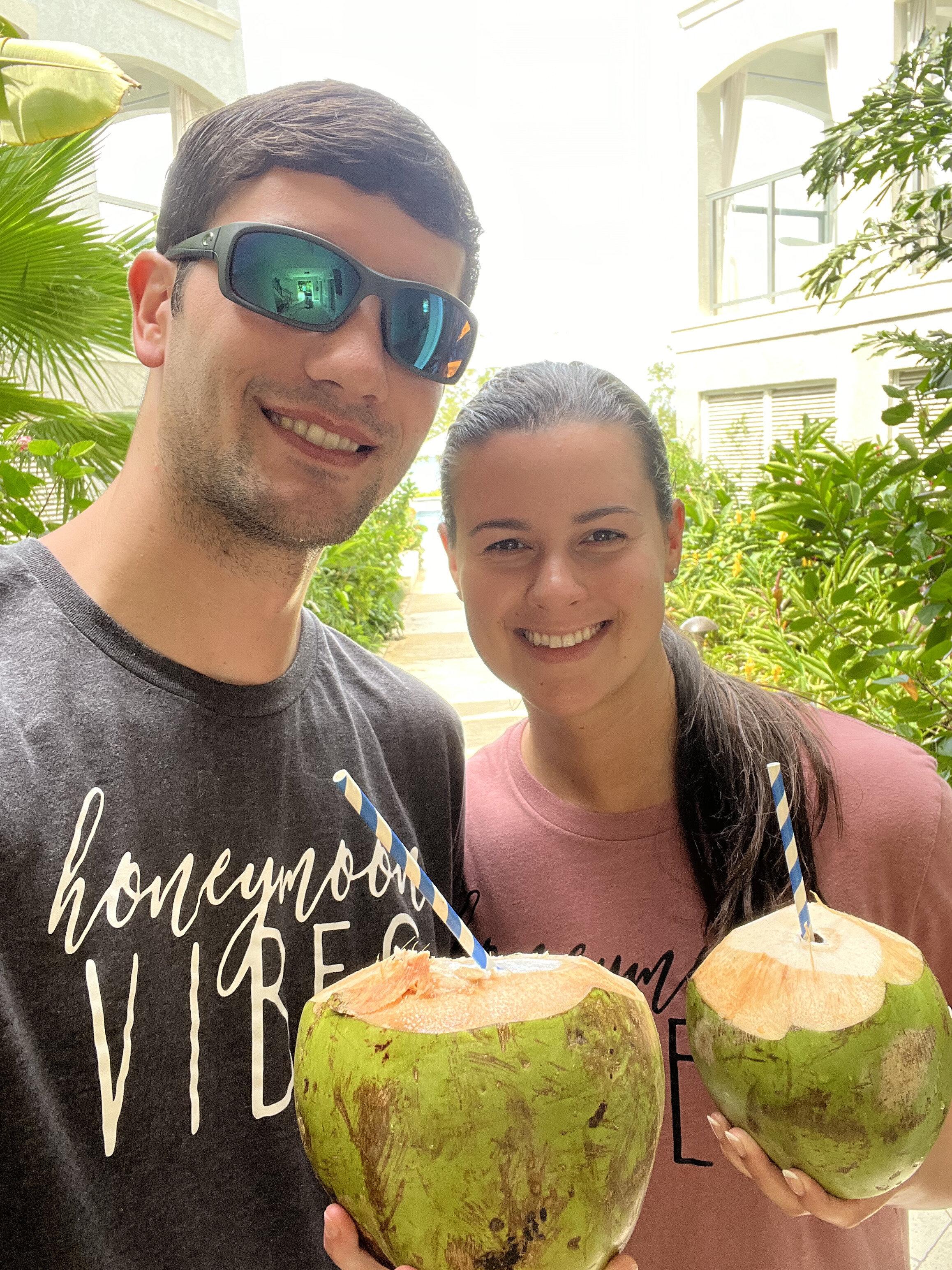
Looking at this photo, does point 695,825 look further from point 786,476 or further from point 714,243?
point 714,243

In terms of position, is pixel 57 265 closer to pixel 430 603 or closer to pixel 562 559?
pixel 562 559

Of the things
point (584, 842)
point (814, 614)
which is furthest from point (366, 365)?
point (814, 614)

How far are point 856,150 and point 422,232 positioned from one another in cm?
134

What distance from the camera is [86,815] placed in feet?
2.98

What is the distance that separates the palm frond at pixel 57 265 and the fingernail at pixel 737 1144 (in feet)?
8.93

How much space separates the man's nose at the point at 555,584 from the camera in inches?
45.9

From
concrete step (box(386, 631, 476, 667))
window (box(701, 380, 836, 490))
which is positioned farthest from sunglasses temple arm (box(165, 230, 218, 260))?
window (box(701, 380, 836, 490))

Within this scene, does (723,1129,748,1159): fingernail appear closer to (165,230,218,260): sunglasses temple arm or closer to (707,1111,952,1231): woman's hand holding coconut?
(707,1111,952,1231): woman's hand holding coconut

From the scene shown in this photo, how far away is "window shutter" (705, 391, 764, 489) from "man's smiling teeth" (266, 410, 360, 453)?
6485 mm

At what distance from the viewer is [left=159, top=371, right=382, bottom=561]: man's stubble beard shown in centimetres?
103

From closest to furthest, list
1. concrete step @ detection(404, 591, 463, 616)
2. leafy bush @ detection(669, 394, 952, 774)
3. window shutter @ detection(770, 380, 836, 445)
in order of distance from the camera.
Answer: leafy bush @ detection(669, 394, 952, 774) < window shutter @ detection(770, 380, 836, 445) < concrete step @ detection(404, 591, 463, 616)

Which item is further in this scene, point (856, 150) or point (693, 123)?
point (693, 123)

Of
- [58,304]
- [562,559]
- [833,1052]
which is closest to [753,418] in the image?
[58,304]

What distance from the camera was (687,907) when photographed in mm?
1151
